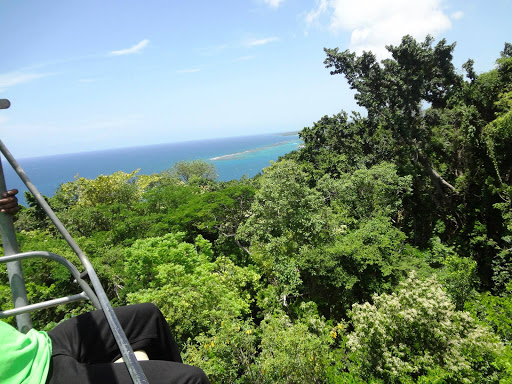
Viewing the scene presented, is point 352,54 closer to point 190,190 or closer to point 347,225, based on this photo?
point 347,225

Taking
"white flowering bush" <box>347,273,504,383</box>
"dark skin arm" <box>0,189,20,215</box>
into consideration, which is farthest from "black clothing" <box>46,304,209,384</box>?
"white flowering bush" <box>347,273,504,383</box>

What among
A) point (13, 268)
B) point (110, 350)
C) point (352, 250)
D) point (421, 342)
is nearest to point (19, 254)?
point (13, 268)

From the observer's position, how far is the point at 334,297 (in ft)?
40.0

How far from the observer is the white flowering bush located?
20.5ft

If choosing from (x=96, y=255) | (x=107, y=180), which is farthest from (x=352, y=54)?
(x=107, y=180)

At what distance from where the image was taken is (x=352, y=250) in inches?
442

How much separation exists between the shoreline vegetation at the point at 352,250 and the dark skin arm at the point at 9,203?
5.96 m

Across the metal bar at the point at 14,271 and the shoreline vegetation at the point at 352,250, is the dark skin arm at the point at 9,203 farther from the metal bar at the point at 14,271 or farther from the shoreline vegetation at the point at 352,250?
the shoreline vegetation at the point at 352,250

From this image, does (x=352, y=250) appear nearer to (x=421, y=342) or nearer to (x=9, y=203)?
(x=421, y=342)

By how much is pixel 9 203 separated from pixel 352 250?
1089cm

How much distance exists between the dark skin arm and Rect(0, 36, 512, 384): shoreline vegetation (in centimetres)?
596

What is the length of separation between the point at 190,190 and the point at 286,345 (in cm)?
1337

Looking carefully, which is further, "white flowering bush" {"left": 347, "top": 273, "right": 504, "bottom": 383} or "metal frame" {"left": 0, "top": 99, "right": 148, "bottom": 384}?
"white flowering bush" {"left": 347, "top": 273, "right": 504, "bottom": 383}

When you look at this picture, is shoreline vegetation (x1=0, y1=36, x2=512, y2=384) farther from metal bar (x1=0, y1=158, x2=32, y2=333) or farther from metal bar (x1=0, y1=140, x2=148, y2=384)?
metal bar (x1=0, y1=140, x2=148, y2=384)
